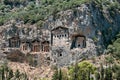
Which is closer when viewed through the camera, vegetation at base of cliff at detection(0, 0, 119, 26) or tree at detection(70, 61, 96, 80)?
tree at detection(70, 61, 96, 80)

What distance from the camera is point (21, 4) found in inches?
2694

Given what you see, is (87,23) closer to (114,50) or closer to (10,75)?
(114,50)

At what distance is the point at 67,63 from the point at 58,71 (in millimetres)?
2791

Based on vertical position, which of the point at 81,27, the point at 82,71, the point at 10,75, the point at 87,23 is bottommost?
the point at 10,75

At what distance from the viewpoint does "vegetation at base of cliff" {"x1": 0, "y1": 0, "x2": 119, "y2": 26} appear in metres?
59.4

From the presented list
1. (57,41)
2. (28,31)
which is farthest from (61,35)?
(28,31)

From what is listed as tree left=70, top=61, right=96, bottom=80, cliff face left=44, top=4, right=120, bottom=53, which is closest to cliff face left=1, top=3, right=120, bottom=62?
cliff face left=44, top=4, right=120, bottom=53

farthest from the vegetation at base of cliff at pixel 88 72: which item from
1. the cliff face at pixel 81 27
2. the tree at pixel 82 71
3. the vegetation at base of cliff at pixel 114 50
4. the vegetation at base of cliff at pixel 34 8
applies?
the vegetation at base of cliff at pixel 34 8

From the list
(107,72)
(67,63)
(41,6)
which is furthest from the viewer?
(41,6)

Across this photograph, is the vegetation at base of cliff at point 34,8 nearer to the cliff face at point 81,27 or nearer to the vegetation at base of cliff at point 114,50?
the cliff face at point 81,27

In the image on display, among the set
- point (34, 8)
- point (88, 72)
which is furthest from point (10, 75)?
point (34, 8)

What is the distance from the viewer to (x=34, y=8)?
214 ft

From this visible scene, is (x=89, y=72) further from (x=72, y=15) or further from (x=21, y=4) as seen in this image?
(x=21, y=4)

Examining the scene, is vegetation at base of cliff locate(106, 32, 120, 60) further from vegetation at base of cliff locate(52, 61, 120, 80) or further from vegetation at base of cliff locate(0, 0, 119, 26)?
vegetation at base of cliff locate(0, 0, 119, 26)
